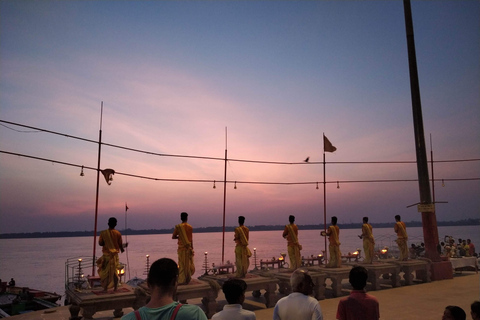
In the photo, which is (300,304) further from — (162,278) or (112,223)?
(112,223)

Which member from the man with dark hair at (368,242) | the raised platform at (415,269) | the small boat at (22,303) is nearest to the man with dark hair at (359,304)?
the man with dark hair at (368,242)

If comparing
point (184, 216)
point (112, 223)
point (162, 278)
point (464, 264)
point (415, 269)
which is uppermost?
point (184, 216)

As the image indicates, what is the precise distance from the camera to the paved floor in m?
9.78

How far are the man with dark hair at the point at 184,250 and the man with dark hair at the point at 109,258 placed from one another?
1800mm

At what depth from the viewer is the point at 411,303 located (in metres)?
11.0

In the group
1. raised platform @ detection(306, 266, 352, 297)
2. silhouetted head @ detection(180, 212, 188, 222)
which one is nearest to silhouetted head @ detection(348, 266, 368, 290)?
silhouetted head @ detection(180, 212, 188, 222)

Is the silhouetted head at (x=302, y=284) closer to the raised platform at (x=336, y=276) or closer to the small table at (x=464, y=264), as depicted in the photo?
the raised platform at (x=336, y=276)

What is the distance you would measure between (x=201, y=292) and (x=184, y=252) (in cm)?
144

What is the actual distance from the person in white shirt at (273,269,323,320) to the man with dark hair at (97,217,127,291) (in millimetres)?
6967

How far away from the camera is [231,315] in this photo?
11.9ft

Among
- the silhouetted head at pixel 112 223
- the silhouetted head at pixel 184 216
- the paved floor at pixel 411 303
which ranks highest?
the silhouetted head at pixel 184 216

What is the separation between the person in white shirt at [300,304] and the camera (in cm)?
396

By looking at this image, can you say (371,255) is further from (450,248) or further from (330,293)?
(450,248)

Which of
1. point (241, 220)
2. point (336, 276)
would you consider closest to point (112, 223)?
point (241, 220)
